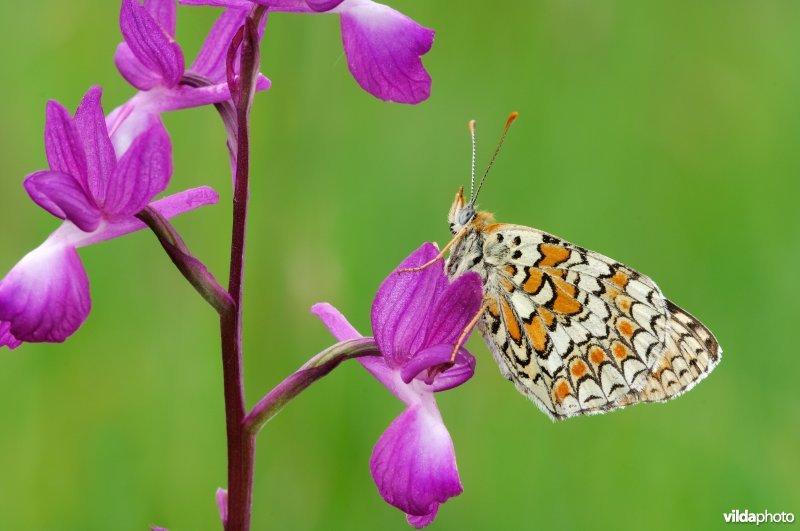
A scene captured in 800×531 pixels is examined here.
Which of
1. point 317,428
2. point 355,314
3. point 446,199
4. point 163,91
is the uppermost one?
point 163,91

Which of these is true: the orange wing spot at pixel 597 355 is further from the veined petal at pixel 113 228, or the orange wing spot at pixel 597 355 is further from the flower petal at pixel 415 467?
the veined petal at pixel 113 228

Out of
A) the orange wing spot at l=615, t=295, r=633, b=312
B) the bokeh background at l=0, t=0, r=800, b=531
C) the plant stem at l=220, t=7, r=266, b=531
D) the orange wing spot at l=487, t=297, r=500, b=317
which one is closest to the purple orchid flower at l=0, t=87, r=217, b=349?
the plant stem at l=220, t=7, r=266, b=531

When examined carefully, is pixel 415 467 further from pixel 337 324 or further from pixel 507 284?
pixel 507 284

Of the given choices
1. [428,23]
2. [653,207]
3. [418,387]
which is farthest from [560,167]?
[418,387]

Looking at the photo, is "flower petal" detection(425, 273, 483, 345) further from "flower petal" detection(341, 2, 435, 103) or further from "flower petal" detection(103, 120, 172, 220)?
"flower petal" detection(103, 120, 172, 220)

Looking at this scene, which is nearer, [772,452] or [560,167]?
[772,452]

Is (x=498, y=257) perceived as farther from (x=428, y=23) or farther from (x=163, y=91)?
(x=428, y=23)
